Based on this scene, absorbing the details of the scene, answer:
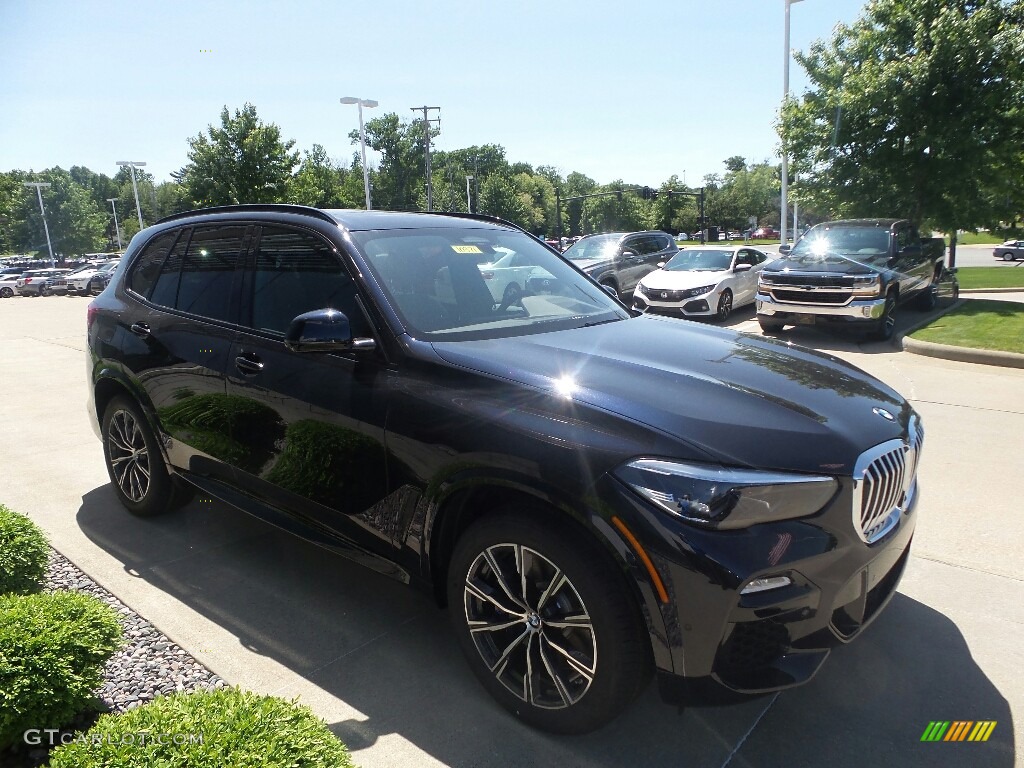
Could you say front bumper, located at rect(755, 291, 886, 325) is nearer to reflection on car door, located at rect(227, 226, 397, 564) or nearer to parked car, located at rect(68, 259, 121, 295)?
reflection on car door, located at rect(227, 226, 397, 564)

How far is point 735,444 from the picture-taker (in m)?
2.27

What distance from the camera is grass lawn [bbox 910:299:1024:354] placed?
9.51 meters

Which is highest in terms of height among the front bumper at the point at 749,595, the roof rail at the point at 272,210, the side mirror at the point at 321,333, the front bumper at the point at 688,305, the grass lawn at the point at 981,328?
the roof rail at the point at 272,210

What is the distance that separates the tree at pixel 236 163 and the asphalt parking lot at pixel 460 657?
101 ft

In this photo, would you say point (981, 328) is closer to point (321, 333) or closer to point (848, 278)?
point (848, 278)

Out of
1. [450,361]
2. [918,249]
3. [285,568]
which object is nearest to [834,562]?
[450,361]

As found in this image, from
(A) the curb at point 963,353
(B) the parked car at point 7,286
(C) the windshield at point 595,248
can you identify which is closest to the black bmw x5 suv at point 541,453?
(A) the curb at point 963,353

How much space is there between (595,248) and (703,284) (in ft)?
12.7

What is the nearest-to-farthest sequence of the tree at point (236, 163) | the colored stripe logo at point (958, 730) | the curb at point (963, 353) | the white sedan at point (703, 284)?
the colored stripe logo at point (958, 730), the curb at point (963, 353), the white sedan at point (703, 284), the tree at point (236, 163)

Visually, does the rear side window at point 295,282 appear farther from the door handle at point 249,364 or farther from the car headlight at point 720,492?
the car headlight at point 720,492

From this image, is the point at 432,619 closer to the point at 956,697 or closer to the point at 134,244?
the point at 956,697

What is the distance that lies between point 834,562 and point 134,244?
4.58 meters

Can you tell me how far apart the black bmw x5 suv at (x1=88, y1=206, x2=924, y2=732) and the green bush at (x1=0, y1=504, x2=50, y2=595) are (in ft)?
2.70

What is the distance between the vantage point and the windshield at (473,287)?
313 cm
